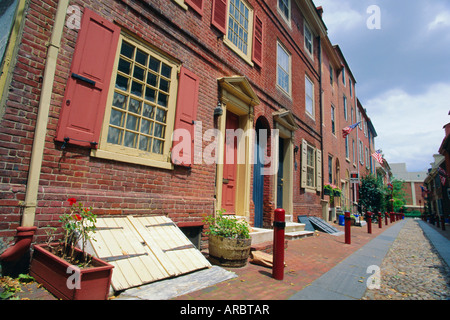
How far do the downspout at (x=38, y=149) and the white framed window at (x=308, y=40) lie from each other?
436 inches

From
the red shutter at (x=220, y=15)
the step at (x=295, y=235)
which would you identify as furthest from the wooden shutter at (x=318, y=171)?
the red shutter at (x=220, y=15)

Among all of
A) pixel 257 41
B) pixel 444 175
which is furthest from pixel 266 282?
pixel 444 175

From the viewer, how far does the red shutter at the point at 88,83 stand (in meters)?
3.19

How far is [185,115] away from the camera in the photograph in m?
4.76

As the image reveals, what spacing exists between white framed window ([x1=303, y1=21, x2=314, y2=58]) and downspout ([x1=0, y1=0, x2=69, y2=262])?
36.3 feet

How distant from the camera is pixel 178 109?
4.62 m

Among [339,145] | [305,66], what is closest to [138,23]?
[305,66]

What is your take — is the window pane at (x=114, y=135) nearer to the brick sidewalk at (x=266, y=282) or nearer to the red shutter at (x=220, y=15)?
the brick sidewalk at (x=266, y=282)

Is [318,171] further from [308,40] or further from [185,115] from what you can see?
[185,115]

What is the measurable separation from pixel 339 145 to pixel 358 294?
14547mm

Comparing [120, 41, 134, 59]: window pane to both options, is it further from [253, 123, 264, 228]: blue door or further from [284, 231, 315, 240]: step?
[284, 231, 315, 240]: step

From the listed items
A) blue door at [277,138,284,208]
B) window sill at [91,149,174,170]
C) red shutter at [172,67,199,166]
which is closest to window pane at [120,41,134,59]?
red shutter at [172,67,199,166]

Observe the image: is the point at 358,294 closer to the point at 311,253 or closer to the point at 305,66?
the point at 311,253

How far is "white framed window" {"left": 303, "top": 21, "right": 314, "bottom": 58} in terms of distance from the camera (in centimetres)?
1175
